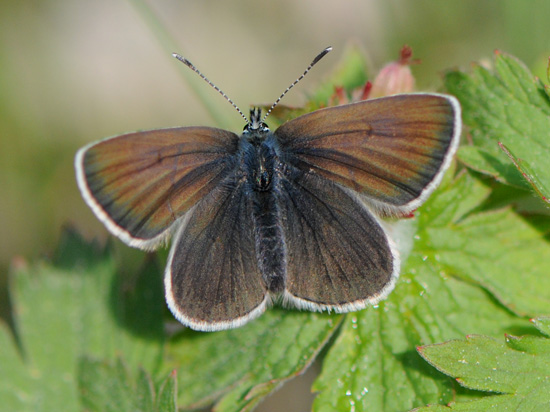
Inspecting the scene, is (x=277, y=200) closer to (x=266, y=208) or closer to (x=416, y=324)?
(x=266, y=208)

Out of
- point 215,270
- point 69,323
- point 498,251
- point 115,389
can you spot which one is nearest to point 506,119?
point 498,251

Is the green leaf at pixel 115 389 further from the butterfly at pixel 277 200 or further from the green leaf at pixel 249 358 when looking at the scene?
the butterfly at pixel 277 200

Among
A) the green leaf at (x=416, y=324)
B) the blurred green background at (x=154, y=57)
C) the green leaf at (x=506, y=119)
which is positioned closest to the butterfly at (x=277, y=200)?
the green leaf at (x=416, y=324)

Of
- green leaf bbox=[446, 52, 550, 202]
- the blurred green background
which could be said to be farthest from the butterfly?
the blurred green background

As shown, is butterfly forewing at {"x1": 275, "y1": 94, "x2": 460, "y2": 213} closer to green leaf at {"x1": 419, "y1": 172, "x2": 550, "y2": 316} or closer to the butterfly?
the butterfly

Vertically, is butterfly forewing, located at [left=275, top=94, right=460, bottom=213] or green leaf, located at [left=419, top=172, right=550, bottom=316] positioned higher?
butterfly forewing, located at [left=275, top=94, right=460, bottom=213]

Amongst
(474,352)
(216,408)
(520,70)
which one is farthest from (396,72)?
(216,408)
